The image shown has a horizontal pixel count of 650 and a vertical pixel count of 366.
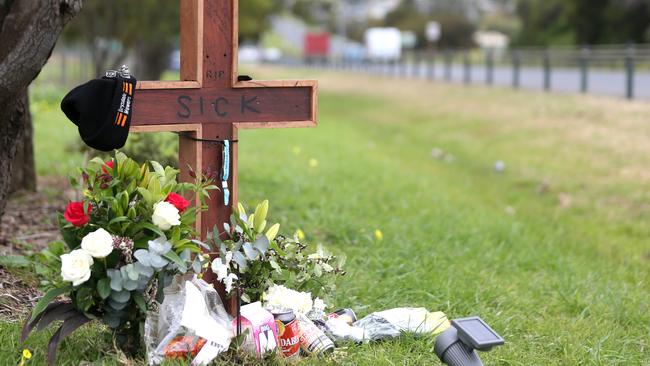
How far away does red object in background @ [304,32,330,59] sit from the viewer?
70312 millimetres

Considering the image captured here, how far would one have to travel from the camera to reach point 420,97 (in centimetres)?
2338

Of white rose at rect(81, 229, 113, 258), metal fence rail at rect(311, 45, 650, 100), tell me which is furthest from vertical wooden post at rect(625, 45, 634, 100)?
white rose at rect(81, 229, 113, 258)

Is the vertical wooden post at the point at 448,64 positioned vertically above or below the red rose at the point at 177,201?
above

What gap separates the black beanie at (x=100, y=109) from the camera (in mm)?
3549

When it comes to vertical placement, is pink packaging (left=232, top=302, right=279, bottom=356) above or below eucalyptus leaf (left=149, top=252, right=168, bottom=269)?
below

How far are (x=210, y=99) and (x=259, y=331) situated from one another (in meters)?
1.08

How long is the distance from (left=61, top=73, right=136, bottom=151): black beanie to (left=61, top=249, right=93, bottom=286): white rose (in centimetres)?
52

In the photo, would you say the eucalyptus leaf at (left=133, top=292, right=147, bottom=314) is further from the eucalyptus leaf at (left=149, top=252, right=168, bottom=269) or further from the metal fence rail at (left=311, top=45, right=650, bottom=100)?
the metal fence rail at (left=311, top=45, right=650, bottom=100)

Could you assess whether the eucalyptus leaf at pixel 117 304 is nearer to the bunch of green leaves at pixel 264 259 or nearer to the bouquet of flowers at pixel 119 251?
the bouquet of flowers at pixel 119 251

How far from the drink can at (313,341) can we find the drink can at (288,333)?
2.0 inches

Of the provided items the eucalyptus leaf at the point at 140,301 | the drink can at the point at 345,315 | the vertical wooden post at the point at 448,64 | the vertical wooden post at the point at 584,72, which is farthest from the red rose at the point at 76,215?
the vertical wooden post at the point at 448,64

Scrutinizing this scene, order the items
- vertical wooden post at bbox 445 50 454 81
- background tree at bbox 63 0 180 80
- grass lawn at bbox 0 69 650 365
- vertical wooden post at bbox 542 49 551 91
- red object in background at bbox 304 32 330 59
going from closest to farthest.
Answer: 1. grass lawn at bbox 0 69 650 365
2. background tree at bbox 63 0 180 80
3. vertical wooden post at bbox 542 49 551 91
4. vertical wooden post at bbox 445 50 454 81
5. red object in background at bbox 304 32 330 59

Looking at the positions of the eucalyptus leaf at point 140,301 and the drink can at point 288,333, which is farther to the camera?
the drink can at point 288,333

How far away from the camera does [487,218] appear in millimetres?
7832
